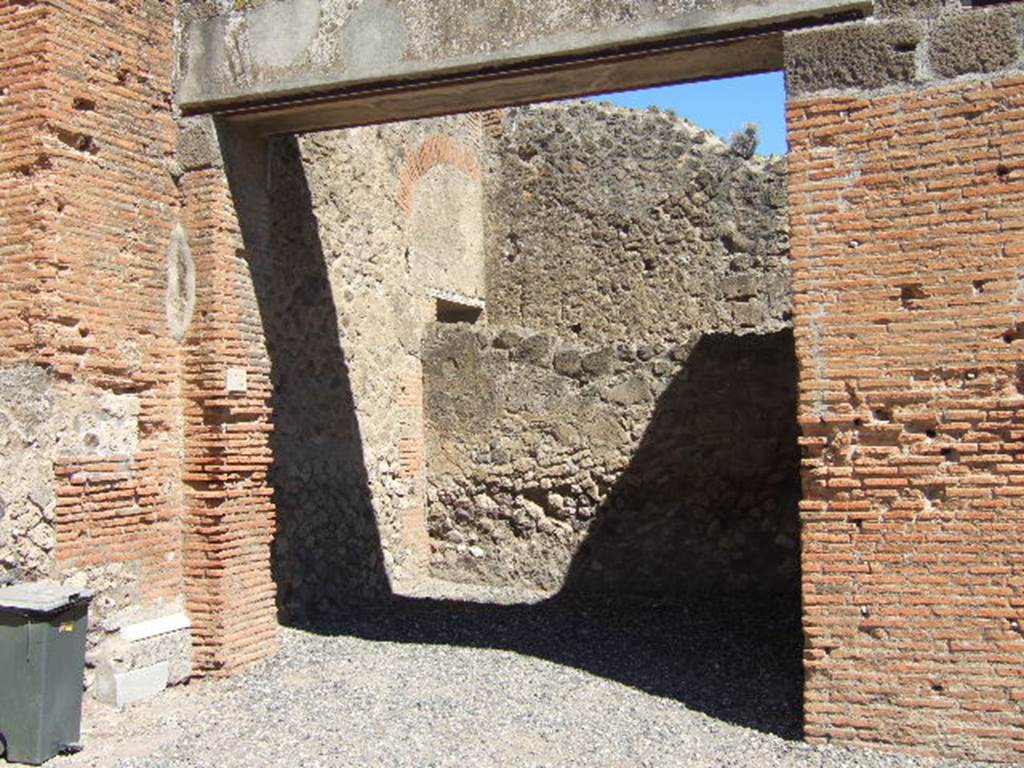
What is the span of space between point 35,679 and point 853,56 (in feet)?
17.1

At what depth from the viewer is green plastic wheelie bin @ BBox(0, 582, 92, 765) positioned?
5.38 m

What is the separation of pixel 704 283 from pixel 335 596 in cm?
571

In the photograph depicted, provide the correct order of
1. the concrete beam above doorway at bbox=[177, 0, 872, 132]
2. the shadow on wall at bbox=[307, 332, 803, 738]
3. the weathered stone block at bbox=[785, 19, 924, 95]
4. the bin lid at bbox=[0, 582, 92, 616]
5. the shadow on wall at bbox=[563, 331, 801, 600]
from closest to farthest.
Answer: the weathered stone block at bbox=[785, 19, 924, 95] → the bin lid at bbox=[0, 582, 92, 616] → the concrete beam above doorway at bbox=[177, 0, 872, 132] → the shadow on wall at bbox=[307, 332, 803, 738] → the shadow on wall at bbox=[563, 331, 801, 600]

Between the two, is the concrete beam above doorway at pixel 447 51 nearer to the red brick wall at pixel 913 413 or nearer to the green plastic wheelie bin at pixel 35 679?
the red brick wall at pixel 913 413

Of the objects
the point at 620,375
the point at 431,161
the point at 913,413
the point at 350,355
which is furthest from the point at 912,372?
the point at 431,161

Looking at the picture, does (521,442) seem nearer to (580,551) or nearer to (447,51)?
(580,551)

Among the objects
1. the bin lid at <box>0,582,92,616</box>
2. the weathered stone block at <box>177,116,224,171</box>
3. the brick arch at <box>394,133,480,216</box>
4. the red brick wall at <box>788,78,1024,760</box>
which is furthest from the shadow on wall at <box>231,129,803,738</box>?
the bin lid at <box>0,582,92,616</box>

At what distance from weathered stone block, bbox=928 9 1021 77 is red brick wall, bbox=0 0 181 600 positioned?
183 inches

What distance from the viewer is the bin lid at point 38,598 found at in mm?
5410

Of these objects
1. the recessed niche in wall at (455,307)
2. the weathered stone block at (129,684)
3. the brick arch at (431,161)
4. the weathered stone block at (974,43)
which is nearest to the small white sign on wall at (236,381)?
the weathered stone block at (129,684)

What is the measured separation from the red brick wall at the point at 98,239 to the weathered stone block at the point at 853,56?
3.96 metres

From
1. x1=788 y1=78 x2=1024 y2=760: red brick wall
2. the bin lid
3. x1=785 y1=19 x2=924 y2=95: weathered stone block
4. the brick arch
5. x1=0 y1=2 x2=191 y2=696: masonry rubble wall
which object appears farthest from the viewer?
the brick arch

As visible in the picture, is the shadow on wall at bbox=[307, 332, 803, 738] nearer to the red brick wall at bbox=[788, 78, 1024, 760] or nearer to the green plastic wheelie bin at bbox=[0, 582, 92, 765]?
the red brick wall at bbox=[788, 78, 1024, 760]

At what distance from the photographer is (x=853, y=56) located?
5.38m
